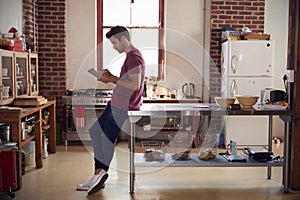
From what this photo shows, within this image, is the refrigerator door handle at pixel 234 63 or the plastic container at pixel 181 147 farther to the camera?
the refrigerator door handle at pixel 234 63

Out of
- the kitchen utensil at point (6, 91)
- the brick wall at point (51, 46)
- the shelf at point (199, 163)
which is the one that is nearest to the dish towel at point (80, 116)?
the brick wall at point (51, 46)

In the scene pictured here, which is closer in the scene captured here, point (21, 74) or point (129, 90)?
point (129, 90)

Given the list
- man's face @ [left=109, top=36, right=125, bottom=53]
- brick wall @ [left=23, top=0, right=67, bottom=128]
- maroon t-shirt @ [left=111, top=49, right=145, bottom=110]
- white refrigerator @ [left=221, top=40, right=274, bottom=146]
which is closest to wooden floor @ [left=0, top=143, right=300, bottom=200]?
maroon t-shirt @ [left=111, top=49, right=145, bottom=110]

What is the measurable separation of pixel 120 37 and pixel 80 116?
2.65 m

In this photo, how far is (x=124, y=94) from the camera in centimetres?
406

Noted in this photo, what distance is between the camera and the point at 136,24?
7020mm

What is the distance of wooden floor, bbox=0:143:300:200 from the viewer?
401cm

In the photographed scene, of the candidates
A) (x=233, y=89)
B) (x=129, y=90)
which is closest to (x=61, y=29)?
(x=233, y=89)

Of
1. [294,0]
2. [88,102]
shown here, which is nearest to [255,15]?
[294,0]

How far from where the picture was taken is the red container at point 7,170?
3.76 meters

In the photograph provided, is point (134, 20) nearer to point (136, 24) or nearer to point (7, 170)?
point (136, 24)

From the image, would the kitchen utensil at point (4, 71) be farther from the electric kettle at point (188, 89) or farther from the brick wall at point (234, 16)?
the brick wall at point (234, 16)

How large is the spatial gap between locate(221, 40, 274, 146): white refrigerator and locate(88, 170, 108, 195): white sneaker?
2.68 metres

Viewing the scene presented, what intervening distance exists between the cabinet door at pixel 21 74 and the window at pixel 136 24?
1860 mm
